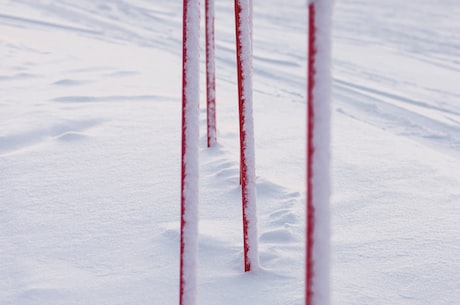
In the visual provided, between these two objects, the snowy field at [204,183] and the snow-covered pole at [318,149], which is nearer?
the snow-covered pole at [318,149]

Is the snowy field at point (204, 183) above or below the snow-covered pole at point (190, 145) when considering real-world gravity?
below

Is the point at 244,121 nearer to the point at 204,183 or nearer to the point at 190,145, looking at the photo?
the point at 190,145

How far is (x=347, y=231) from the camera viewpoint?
5.70 feet

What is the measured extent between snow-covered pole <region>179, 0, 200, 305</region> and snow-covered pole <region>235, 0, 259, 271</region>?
0.40m

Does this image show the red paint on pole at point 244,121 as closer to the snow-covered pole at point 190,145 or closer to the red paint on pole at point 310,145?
the snow-covered pole at point 190,145

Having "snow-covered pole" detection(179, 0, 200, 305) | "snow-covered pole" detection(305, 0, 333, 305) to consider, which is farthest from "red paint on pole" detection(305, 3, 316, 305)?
"snow-covered pole" detection(179, 0, 200, 305)

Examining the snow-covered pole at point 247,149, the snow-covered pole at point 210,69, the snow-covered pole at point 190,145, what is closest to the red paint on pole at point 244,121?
the snow-covered pole at point 247,149

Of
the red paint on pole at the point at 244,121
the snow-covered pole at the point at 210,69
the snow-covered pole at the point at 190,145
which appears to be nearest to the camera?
the snow-covered pole at the point at 190,145

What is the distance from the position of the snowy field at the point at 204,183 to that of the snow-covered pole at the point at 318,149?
631mm

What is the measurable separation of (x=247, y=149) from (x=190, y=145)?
0.46 metres

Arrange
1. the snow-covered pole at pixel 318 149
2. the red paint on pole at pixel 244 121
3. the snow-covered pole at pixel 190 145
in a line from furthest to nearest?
1. the red paint on pole at pixel 244 121
2. the snow-covered pole at pixel 190 145
3. the snow-covered pole at pixel 318 149

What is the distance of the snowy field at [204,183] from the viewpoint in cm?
145

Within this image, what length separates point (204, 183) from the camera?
2039 mm

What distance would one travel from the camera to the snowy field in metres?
1.45
